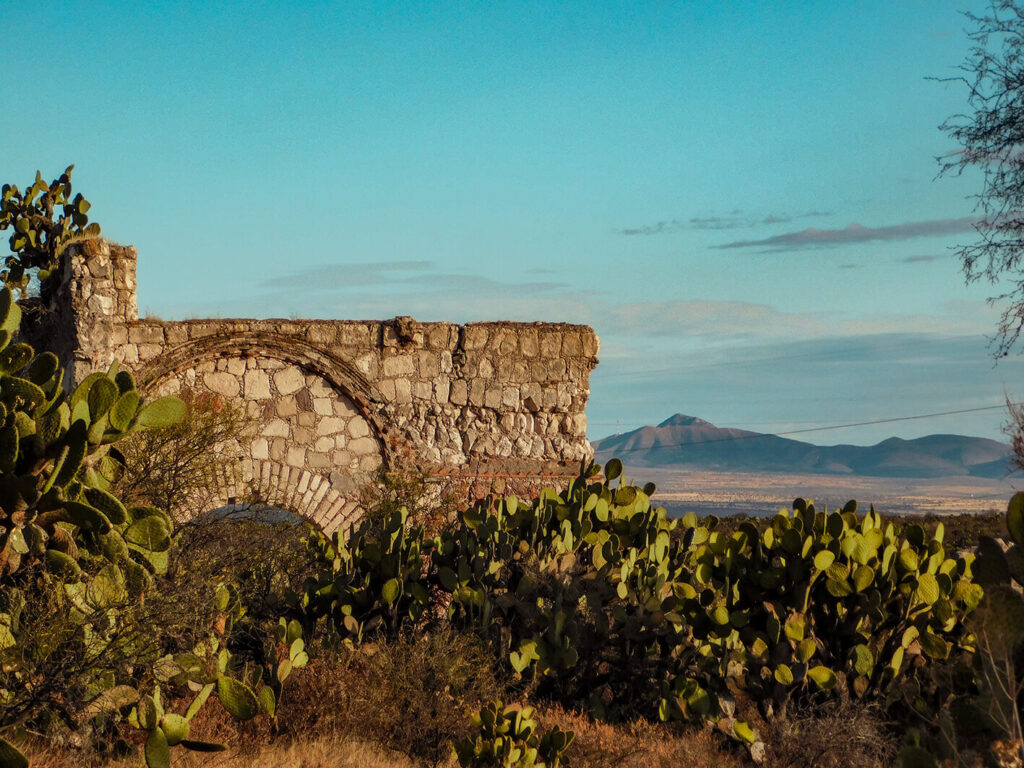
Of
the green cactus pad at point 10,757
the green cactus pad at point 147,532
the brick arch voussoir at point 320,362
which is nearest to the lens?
the green cactus pad at point 10,757

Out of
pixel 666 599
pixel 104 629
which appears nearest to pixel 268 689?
pixel 104 629

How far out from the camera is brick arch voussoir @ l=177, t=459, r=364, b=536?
11.6 meters

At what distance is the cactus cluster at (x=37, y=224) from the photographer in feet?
46.0

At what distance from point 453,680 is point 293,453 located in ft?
18.8

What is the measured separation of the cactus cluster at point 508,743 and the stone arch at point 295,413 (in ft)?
20.6

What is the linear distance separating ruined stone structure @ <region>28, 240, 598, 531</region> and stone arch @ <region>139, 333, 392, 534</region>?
0.01m

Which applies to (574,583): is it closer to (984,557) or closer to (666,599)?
(666,599)

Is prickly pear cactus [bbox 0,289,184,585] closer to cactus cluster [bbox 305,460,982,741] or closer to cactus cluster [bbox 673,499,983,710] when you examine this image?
cactus cluster [bbox 305,460,982,741]

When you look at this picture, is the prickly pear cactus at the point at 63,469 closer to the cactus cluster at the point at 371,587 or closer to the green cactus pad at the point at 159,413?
the green cactus pad at the point at 159,413

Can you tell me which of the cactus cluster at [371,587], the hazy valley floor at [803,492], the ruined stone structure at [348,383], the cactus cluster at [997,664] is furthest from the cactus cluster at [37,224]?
the hazy valley floor at [803,492]

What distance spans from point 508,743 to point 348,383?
6933mm

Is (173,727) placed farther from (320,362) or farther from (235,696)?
(320,362)

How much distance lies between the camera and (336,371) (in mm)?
12000

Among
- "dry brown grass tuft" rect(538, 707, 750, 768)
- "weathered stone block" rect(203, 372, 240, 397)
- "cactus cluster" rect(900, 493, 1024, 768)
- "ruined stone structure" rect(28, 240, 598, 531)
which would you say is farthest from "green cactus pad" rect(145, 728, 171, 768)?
"weathered stone block" rect(203, 372, 240, 397)
